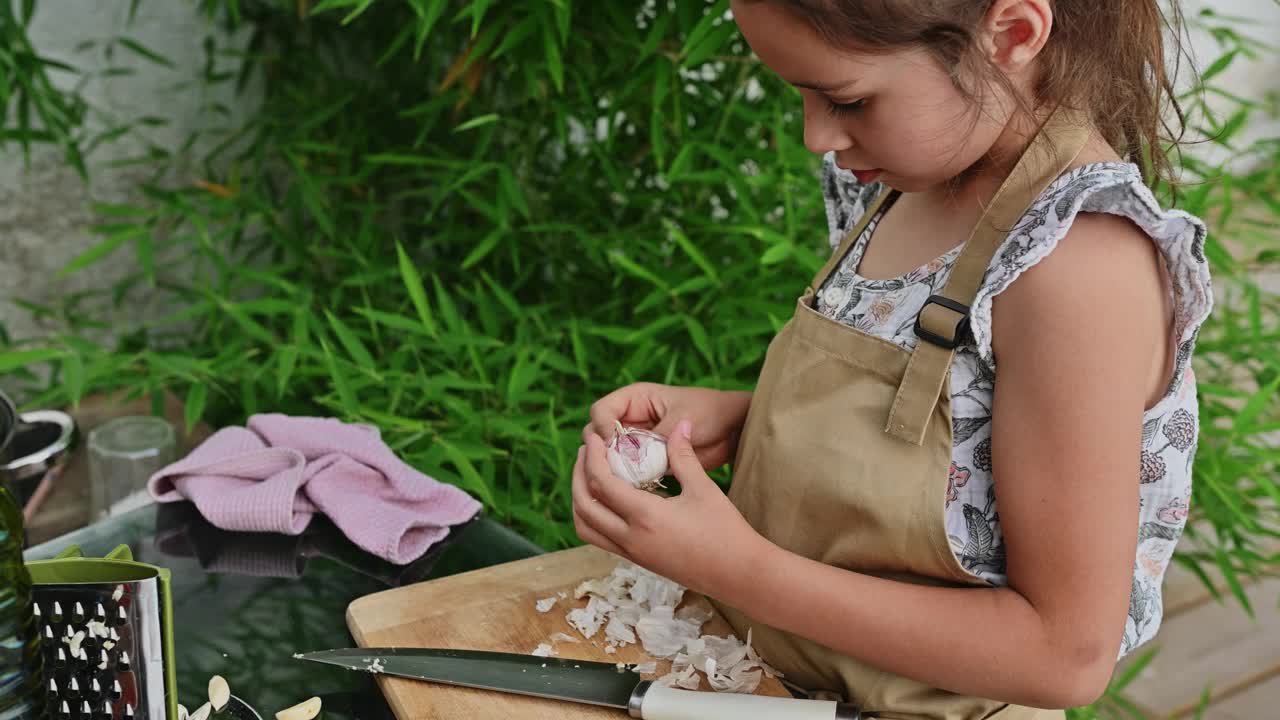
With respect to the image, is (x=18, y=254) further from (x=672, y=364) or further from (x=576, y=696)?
(x=576, y=696)

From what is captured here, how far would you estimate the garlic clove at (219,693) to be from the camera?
87cm

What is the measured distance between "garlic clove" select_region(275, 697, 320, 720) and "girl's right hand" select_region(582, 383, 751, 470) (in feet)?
1.17

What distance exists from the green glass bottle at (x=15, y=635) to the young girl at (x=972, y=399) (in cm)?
40

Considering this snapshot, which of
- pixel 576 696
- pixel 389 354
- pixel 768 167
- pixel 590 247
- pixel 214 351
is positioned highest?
pixel 768 167

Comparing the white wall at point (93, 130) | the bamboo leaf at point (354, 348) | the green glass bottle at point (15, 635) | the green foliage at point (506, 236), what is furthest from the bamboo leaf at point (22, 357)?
the green glass bottle at point (15, 635)

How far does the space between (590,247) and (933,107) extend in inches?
41.7

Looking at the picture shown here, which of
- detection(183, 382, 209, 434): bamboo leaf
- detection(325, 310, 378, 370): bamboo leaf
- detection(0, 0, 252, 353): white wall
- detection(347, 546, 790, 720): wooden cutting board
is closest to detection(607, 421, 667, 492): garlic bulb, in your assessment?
detection(347, 546, 790, 720): wooden cutting board

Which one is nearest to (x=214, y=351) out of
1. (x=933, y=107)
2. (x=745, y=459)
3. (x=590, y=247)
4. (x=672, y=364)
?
(x=590, y=247)

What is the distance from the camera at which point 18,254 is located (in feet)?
7.27

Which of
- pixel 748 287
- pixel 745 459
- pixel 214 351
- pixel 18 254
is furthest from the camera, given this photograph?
pixel 18 254

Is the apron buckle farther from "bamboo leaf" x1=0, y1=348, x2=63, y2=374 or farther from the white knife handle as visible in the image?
"bamboo leaf" x1=0, y1=348, x2=63, y2=374

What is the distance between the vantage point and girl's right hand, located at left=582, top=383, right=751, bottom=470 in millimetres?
1098

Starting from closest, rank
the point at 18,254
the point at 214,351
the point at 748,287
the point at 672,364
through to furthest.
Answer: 1. the point at 672,364
2. the point at 748,287
3. the point at 214,351
4. the point at 18,254

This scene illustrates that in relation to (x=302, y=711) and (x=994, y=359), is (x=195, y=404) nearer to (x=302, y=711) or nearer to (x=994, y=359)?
(x=302, y=711)
